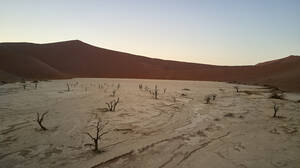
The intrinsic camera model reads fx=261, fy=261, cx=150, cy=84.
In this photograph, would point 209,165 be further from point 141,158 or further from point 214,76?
point 214,76

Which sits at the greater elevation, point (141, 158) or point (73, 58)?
point (73, 58)

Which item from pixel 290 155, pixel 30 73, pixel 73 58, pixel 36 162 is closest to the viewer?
pixel 36 162

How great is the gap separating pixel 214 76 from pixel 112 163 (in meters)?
56.1

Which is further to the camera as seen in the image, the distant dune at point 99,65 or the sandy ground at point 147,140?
the distant dune at point 99,65

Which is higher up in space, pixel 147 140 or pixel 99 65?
pixel 99 65

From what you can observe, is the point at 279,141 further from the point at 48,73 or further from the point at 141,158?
the point at 48,73

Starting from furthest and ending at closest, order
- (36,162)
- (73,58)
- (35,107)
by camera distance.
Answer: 1. (73,58)
2. (35,107)
3. (36,162)

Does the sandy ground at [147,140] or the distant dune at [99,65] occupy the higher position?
the distant dune at [99,65]

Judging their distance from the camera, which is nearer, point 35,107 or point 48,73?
point 35,107

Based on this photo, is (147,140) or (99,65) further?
(99,65)

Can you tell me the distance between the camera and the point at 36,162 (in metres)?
5.36

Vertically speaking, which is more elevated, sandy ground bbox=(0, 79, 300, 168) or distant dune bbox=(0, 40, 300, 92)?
distant dune bbox=(0, 40, 300, 92)

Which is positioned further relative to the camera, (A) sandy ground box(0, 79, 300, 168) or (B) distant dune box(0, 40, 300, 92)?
(B) distant dune box(0, 40, 300, 92)

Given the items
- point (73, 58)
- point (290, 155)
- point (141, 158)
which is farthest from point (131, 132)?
point (73, 58)
